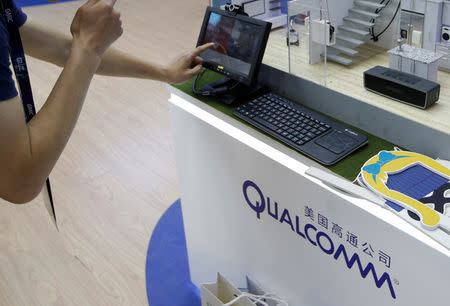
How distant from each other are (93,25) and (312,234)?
2.73 ft

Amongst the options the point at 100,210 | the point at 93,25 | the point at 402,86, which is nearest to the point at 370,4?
the point at 402,86

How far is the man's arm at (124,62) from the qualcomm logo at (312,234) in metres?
0.43

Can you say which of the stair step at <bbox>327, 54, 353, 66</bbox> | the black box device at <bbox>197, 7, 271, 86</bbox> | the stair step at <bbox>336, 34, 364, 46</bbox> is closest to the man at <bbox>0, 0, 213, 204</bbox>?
the black box device at <bbox>197, 7, 271, 86</bbox>

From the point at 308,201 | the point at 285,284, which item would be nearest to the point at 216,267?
the point at 285,284

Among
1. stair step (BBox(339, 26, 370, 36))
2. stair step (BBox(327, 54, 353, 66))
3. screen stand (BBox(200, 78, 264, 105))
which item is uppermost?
stair step (BBox(339, 26, 370, 36))

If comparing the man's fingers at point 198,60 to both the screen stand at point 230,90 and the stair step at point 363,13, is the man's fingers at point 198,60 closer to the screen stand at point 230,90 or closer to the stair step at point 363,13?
the screen stand at point 230,90

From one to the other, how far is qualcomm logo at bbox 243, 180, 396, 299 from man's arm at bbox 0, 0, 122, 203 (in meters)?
0.74

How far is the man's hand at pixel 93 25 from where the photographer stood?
1.15 metres

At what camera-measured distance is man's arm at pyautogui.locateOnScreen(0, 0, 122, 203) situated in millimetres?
1094

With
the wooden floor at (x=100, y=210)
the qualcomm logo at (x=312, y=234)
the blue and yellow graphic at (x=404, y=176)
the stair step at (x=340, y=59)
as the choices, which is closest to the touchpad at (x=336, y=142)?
the blue and yellow graphic at (x=404, y=176)

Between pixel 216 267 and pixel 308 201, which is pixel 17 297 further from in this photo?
pixel 308 201

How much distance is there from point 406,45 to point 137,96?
2.86 m

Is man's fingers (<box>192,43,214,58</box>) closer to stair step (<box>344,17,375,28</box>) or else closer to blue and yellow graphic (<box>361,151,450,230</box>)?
stair step (<box>344,17,375,28</box>)

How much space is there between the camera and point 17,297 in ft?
8.07
